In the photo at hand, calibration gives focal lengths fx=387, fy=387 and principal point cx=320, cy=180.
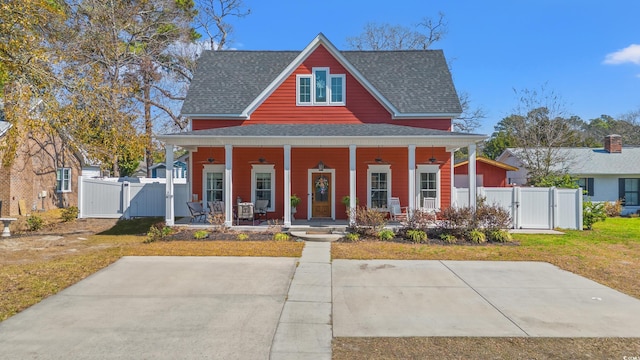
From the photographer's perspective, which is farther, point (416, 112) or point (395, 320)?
point (416, 112)

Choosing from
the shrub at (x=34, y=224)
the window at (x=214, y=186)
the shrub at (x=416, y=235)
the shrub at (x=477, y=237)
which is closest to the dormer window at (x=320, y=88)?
Answer: the window at (x=214, y=186)

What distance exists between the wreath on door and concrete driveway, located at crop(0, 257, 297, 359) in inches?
317

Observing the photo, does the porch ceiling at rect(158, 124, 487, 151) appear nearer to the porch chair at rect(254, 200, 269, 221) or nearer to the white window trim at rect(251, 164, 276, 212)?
the white window trim at rect(251, 164, 276, 212)

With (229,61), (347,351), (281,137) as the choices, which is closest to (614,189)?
(281,137)

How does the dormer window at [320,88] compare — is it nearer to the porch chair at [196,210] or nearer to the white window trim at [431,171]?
the white window trim at [431,171]

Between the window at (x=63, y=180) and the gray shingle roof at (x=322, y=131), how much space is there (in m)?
14.2

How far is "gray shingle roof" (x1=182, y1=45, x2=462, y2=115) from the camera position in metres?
16.5

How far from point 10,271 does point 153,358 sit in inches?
229

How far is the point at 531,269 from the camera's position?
8.66 metres

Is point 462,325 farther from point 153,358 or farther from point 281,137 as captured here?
point 281,137

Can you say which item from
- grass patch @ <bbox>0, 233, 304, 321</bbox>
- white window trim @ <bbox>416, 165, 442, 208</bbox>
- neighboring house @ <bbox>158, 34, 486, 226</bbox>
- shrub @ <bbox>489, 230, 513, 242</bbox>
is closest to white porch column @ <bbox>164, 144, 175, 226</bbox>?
grass patch @ <bbox>0, 233, 304, 321</bbox>


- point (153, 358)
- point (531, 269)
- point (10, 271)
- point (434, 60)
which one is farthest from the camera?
point (434, 60)

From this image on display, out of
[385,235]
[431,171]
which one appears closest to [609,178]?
[431,171]

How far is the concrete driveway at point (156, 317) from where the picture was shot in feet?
14.5
